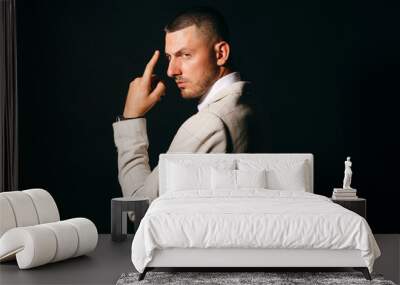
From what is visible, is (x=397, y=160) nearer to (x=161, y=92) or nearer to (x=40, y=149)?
(x=161, y=92)

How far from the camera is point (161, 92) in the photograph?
7.39m

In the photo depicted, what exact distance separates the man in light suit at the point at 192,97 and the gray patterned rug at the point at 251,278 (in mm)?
2332

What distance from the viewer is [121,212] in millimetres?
6770

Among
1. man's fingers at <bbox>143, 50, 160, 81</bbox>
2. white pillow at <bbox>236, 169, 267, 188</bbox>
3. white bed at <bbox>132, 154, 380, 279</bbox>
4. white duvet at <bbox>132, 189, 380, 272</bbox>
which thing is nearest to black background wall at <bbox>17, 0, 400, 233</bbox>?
man's fingers at <bbox>143, 50, 160, 81</bbox>

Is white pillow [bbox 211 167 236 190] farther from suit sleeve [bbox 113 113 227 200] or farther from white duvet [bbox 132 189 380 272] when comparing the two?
white duvet [bbox 132 189 380 272]

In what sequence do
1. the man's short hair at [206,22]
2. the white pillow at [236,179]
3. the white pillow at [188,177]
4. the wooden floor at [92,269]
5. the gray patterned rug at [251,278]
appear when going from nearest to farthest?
the gray patterned rug at [251,278] → the wooden floor at [92,269] → the white pillow at [236,179] → the white pillow at [188,177] → the man's short hair at [206,22]

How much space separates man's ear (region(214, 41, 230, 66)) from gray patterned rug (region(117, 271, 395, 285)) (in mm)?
2911

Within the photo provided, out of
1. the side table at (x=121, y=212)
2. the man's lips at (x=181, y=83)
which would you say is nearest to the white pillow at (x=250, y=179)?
the side table at (x=121, y=212)

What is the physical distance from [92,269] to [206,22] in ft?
10.5

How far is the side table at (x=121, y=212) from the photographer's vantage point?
676 cm

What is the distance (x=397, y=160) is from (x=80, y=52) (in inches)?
144

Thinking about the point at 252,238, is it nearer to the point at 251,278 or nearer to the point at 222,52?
the point at 251,278

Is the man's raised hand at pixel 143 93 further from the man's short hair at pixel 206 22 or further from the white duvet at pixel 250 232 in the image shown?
the white duvet at pixel 250 232

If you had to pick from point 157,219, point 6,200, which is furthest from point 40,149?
point 157,219
